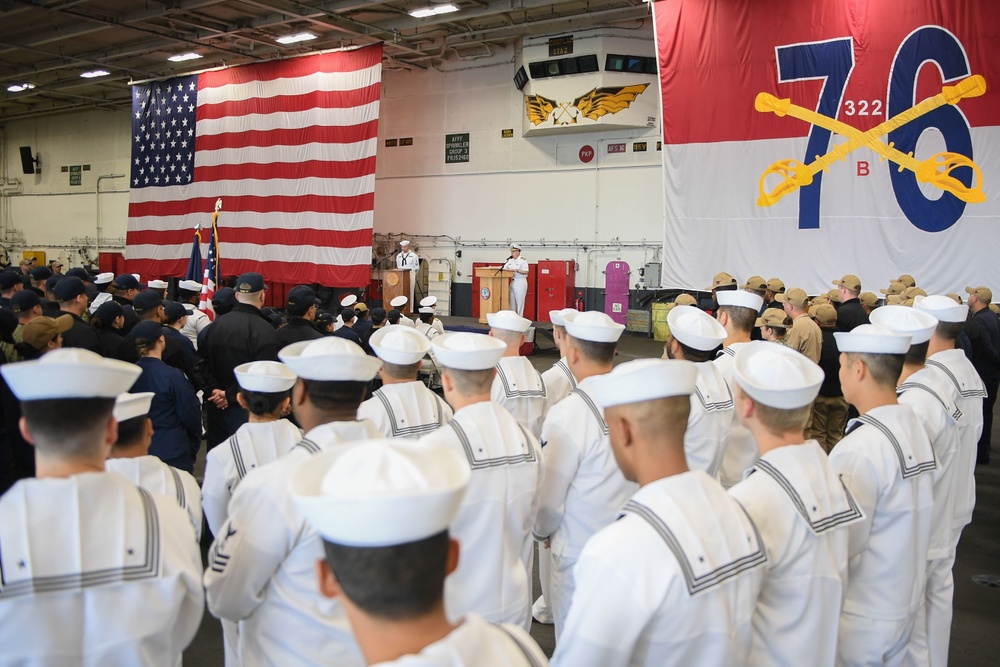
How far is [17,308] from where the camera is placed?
5109 millimetres

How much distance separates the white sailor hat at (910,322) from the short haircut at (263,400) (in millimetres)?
2623

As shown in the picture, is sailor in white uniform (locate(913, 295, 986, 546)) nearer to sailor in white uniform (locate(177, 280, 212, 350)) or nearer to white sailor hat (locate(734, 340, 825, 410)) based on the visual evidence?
white sailor hat (locate(734, 340, 825, 410))

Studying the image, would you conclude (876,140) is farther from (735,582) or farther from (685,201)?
(735,582)

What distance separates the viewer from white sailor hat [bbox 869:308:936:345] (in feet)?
10.9

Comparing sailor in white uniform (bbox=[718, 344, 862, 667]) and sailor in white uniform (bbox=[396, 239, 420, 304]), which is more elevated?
sailor in white uniform (bbox=[396, 239, 420, 304])

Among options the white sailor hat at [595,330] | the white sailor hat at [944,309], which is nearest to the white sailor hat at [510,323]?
the white sailor hat at [595,330]

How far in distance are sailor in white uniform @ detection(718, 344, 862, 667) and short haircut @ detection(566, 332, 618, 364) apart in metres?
1.29

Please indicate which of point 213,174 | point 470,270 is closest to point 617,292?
point 470,270

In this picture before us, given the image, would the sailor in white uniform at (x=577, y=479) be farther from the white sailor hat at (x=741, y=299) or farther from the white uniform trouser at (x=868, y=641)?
the white sailor hat at (x=741, y=299)

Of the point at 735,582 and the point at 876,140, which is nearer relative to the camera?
the point at 735,582

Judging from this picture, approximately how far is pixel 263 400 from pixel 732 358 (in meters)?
2.28

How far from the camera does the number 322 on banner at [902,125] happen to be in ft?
31.9

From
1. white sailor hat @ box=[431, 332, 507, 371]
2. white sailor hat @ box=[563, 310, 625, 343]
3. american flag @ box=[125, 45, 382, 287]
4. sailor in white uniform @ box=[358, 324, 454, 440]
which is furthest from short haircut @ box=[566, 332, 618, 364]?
american flag @ box=[125, 45, 382, 287]

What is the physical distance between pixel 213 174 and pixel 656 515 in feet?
56.7
